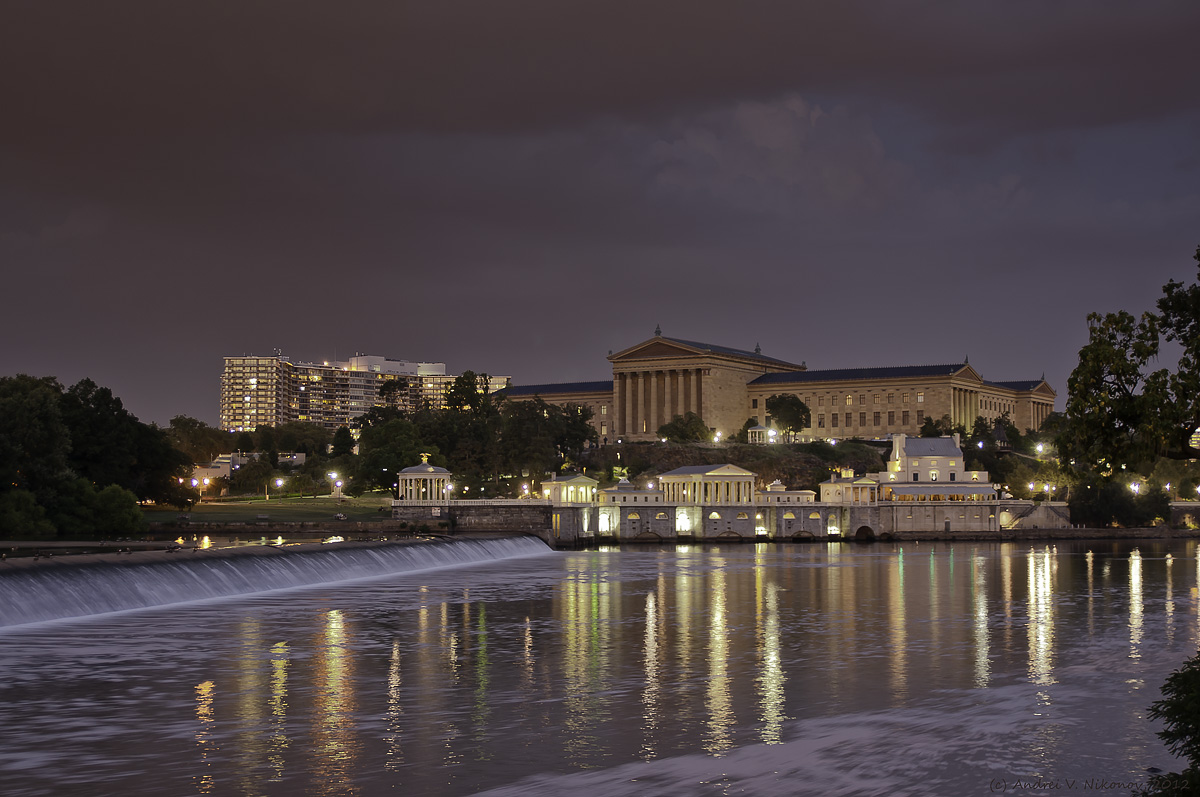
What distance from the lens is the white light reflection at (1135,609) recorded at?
4397cm

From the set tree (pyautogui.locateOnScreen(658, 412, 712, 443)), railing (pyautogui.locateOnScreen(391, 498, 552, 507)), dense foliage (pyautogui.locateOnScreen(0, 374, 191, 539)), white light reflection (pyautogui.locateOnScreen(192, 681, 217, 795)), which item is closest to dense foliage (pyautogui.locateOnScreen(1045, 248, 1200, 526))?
white light reflection (pyautogui.locateOnScreen(192, 681, 217, 795))

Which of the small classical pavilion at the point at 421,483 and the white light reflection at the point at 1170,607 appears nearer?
the white light reflection at the point at 1170,607

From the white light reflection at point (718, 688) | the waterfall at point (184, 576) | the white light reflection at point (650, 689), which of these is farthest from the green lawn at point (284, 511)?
the white light reflection at point (650, 689)

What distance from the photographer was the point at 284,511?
127375 mm

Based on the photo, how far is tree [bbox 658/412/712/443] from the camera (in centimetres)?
19212

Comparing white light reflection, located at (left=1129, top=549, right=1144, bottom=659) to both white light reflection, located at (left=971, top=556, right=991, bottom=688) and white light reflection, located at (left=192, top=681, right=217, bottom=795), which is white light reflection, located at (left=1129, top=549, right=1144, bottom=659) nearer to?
white light reflection, located at (left=971, top=556, right=991, bottom=688)

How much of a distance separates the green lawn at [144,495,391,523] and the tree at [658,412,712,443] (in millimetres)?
58016

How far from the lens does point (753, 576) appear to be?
266ft

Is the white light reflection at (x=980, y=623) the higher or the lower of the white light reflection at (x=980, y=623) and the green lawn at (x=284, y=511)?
the lower

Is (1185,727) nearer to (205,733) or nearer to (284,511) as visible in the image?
(205,733)

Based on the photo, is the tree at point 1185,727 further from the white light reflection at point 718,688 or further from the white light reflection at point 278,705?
the white light reflection at point 278,705

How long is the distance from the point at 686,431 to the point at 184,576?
140276 millimetres

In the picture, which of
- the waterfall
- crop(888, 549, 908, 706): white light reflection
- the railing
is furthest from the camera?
the railing

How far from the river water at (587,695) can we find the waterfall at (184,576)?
1.47 meters
